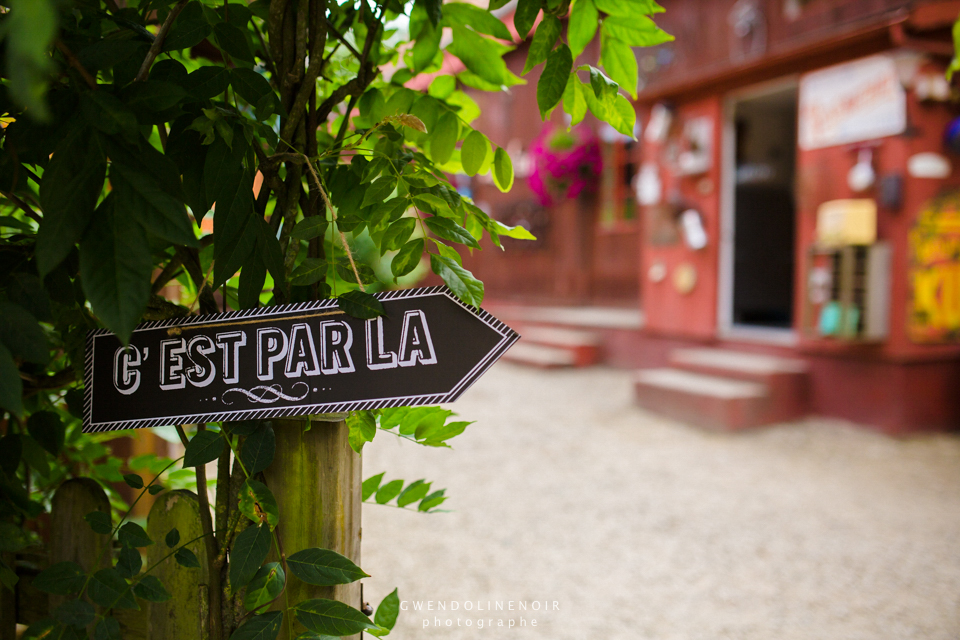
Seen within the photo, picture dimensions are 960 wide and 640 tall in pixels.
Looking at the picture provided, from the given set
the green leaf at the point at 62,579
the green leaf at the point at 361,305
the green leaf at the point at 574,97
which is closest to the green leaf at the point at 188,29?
the green leaf at the point at 361,305

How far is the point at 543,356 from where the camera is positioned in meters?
7.39

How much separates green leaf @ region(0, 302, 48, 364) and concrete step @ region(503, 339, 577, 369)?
671 centimetres

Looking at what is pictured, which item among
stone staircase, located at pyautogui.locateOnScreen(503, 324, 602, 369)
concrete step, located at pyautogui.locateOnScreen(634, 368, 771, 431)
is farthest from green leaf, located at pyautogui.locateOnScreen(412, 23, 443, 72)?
stone staircase, located at pyautogui.locateOnScreen(503, 324, 602, 369)

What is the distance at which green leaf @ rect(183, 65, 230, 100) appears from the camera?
74 cm

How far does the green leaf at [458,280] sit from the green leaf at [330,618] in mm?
415

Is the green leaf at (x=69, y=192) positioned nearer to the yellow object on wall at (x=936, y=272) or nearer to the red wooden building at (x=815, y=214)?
the red wooden building at (x=815, y=214)

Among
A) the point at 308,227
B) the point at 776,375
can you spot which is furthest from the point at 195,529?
the point at 776,375

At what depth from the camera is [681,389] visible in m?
5.11

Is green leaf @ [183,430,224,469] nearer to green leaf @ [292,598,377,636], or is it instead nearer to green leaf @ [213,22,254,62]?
green leaf @ [292,598,377,636]

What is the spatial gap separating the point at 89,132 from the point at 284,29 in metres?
0.33

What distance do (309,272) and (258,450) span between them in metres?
0.24

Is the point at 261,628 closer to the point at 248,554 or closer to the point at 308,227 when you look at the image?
the point at 248,554

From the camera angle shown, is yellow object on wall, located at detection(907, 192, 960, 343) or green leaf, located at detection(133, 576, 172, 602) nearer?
green leaf, located at detection(133, 576, 172, 602)

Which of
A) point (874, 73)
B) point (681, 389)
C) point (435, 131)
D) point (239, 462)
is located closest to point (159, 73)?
point (435, 131)
